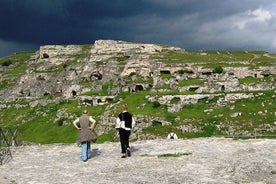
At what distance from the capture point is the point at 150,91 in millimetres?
94875

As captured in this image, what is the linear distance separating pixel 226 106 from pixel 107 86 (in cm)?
4588

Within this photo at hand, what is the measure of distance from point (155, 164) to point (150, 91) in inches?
2774

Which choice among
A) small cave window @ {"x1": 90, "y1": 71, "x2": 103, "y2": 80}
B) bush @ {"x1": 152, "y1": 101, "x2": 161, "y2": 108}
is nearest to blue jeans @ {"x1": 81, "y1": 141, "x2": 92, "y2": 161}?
bush @ {"x1": 152, "y1": 101, "x2": 161, "y2": 108}

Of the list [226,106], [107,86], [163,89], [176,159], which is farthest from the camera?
[107,86]

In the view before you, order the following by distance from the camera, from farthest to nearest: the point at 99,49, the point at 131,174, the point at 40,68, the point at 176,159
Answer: the point at 40,68 < the point at 99,49 < the point at 176,159 < the point at 131,174

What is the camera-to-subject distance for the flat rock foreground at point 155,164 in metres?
21.1

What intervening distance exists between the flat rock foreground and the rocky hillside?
37.1 m

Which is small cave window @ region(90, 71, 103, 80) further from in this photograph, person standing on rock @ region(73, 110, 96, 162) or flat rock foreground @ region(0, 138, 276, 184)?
person standing on rock @ region(73, 110, 96, 162)

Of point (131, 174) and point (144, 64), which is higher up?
point (144, 64)

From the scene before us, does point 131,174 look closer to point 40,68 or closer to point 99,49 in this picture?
point 99,49

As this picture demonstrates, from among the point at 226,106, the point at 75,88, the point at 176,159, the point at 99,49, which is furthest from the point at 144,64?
the point at 176,159

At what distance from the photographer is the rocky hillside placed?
2891 inches

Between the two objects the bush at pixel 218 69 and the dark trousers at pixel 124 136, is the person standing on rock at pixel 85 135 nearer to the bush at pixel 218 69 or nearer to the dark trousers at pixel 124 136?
the dark trousers at pixel 124 136

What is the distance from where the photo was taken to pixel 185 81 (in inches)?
3895
